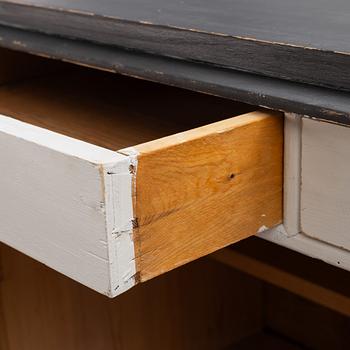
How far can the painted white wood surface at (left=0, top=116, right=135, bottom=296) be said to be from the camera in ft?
1.55

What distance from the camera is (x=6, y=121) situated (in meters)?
0.56

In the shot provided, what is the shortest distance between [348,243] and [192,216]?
12 cm

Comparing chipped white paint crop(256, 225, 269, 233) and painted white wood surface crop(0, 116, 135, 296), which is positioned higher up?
painted white wood surface crop(0, 116, 135, 296)

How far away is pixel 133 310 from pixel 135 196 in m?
0.62

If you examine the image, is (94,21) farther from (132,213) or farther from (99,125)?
(132,213)

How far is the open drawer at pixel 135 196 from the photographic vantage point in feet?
1.57

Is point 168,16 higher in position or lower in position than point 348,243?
higher

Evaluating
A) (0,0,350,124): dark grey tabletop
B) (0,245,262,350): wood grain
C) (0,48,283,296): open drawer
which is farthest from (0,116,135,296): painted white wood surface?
(0,245,262,350): wood grain

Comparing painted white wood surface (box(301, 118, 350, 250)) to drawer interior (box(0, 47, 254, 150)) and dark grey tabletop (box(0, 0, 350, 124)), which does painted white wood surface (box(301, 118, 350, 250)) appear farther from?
drawer interior (box(0, 47, 254, 150))

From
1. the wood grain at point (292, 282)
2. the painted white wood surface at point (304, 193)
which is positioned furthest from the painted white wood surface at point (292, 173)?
the wood grain at point (292, 282)

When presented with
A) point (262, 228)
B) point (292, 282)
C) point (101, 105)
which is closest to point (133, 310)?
point (292, 282)

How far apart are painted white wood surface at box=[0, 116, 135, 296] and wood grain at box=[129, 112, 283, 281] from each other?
0.7 inches

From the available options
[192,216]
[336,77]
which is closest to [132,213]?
[192,216]

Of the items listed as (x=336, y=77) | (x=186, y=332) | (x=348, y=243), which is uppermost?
(x=336, y=77)
